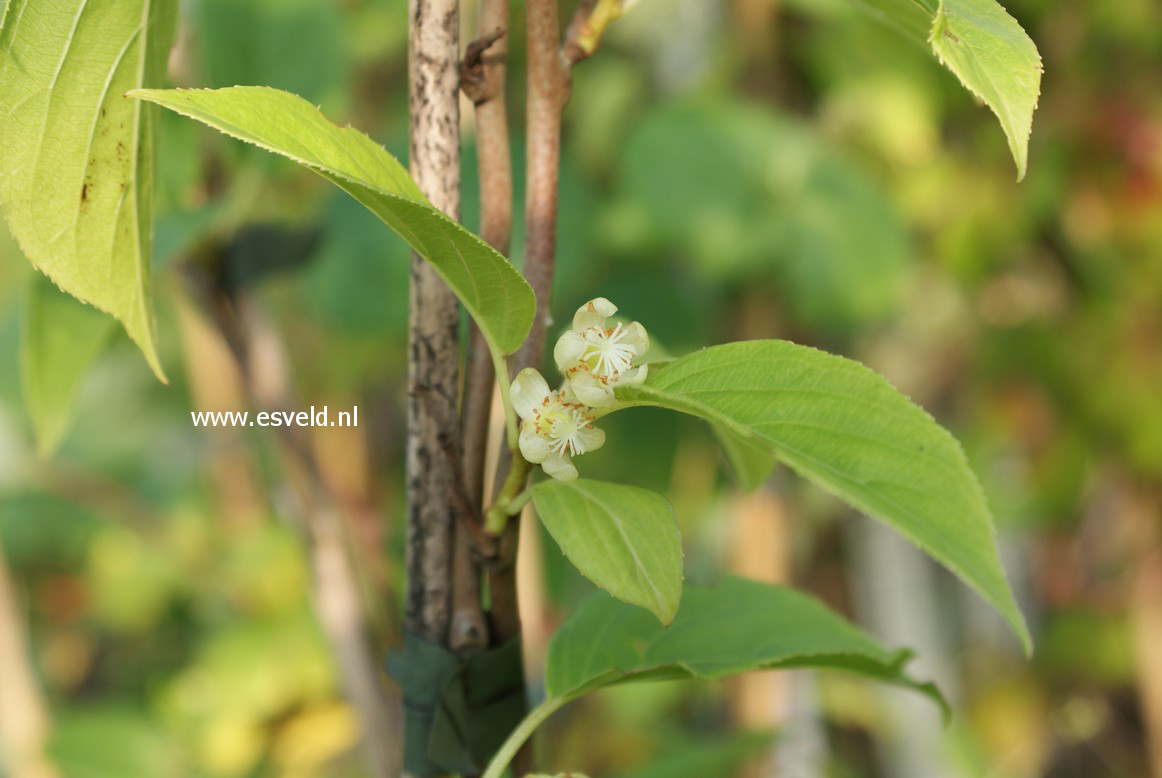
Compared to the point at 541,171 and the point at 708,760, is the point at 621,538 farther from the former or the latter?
the point at 708,760

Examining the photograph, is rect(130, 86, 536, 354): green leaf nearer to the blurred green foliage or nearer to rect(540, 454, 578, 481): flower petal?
rect(540, 454, 578, 481): flower petal

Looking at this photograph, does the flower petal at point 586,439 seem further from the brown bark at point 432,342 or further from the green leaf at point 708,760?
the green leaf at point 708,760

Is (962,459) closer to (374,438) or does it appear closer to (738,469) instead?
(738,469)

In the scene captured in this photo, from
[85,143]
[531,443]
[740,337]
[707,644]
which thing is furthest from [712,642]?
[740,337]

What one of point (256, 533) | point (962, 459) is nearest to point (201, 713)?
point (256, 533)

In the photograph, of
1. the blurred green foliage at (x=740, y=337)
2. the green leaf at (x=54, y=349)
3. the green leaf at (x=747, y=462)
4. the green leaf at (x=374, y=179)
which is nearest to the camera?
the green leaf at (x=374, y=179)

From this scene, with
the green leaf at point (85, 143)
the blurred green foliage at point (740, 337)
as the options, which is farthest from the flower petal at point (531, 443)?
the blurred green foliage at point (740, 337)
